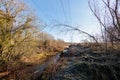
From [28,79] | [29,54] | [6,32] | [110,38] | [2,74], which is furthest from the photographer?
[29,54]

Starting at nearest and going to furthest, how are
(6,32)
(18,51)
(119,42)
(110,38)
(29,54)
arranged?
(110,38) < (119,42) < (6,32) < (18,51) < (29,54)

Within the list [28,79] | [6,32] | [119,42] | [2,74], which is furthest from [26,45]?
[119,42]

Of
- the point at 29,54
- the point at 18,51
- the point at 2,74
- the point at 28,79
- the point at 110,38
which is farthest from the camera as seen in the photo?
the point at 29,54

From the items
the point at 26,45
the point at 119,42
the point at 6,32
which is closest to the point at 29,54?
the point at 26,45

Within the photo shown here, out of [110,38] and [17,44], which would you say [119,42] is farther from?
[17,44]

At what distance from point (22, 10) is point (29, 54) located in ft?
18.9

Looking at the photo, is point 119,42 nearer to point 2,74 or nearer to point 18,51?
point 2,74

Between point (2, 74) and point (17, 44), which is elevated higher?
point (17, 44)

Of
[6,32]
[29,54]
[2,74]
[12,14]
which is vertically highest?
[12,14]

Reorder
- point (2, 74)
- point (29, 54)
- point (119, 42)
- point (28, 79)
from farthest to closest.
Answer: point (29, 54)
point (2, 74)
point (28, 79)
point (119, 42)

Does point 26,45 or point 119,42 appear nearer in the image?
point 119,42

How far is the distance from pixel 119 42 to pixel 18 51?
1308cm

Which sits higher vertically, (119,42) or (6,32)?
(6,32)

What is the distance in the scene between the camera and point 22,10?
904 inches
